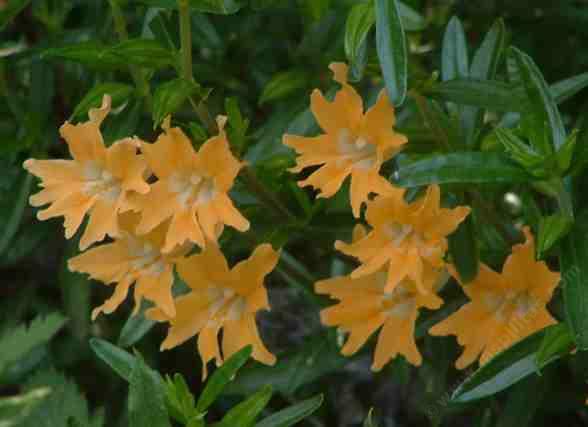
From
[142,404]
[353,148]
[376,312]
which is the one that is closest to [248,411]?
[142,404]

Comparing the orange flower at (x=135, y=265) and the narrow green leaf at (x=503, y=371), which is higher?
the orange flower at (x=135, y=265)

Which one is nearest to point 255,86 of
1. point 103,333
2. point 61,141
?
point 61,141

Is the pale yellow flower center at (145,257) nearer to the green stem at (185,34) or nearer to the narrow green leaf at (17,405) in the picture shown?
the green stem at (185,34)

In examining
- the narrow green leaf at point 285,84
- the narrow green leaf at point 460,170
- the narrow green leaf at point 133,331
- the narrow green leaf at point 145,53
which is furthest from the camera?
the narrow green leaf at point 285,84

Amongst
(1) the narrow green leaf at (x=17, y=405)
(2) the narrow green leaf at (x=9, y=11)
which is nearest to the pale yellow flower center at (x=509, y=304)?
(1) the narrow green leaf at (x=17, y=405)

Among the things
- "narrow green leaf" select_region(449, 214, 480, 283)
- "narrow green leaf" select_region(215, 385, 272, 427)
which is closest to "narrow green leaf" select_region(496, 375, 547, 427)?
"narrow green leaf" select_region(449, 214, 480, 283)

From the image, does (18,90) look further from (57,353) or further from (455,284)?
(455,284)
